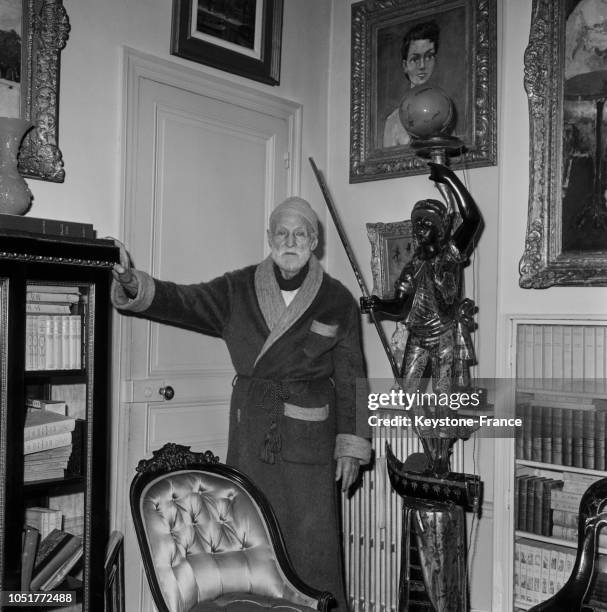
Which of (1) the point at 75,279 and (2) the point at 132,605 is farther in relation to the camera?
(2) the point at 132,605

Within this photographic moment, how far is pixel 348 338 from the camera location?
304 centimetres

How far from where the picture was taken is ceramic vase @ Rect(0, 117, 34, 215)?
2.37 metres

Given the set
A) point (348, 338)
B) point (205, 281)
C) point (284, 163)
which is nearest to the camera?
point (348, 338)

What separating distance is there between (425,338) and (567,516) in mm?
861

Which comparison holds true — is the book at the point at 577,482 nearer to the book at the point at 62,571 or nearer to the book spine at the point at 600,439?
the book spine at the point at 600,439

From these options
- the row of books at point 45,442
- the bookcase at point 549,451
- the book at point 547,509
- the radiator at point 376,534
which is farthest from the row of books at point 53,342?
the book at point 547,509

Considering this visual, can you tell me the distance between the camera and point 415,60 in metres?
3.46

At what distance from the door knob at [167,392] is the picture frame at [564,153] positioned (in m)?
1.45

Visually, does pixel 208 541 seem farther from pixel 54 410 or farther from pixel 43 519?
pixel 54 410

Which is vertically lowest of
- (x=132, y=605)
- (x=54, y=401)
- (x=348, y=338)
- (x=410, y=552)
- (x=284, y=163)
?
(x=132, y=605)

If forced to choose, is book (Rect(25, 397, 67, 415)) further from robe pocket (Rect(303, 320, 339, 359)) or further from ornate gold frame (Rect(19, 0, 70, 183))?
robe pocket (Rect(303, 320, 339, 359))

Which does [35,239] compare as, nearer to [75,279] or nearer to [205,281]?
[75,279]

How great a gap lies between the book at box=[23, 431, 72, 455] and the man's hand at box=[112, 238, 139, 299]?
561 mm

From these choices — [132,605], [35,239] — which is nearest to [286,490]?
[132,605]
